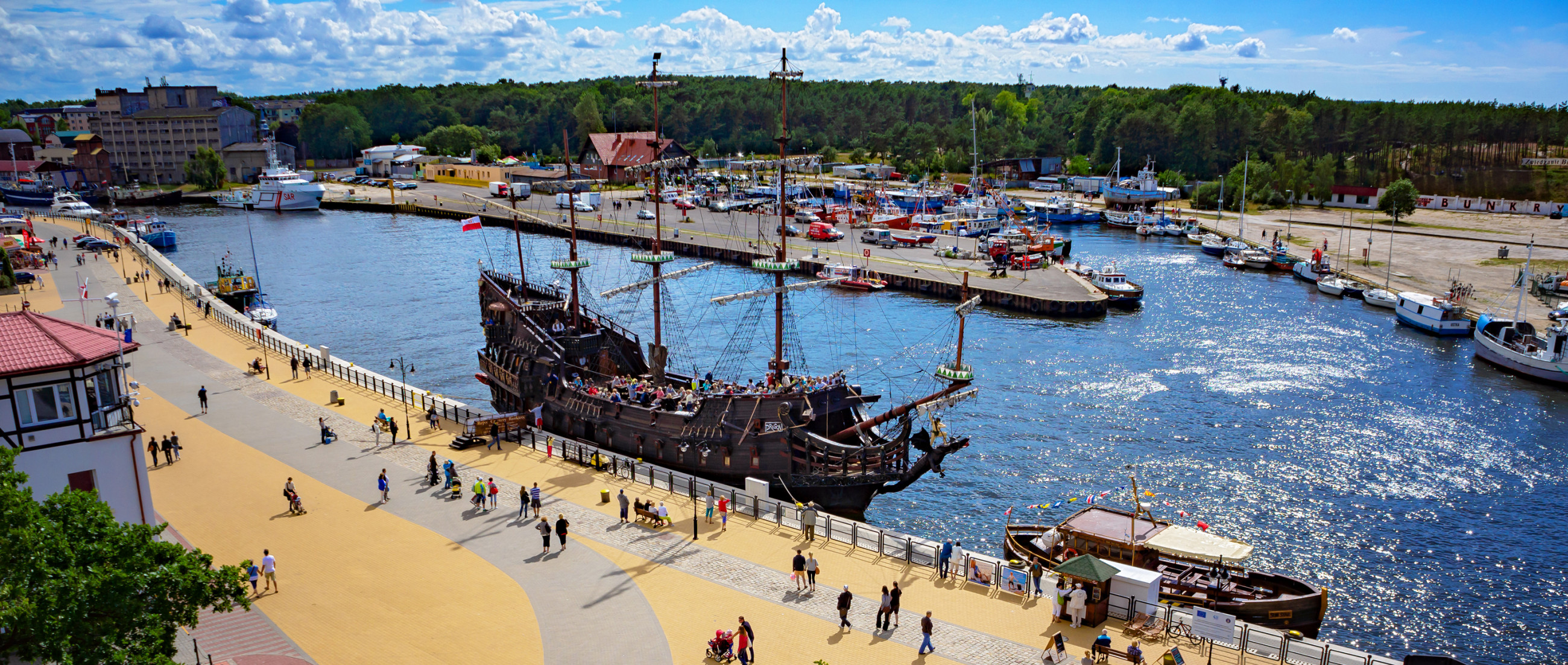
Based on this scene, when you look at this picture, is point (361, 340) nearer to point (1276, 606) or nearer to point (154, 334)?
point (154, 334)

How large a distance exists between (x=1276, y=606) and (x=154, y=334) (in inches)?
2470

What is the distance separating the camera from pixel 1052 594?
2523 cm

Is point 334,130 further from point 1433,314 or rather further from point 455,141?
point 1433,314

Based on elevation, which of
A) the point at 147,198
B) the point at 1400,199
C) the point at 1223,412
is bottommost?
the point at 1223,412

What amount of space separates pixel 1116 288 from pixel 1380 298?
20200mm

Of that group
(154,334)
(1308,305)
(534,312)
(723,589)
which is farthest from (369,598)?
(1308,305)

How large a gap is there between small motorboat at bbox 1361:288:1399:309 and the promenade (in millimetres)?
66125

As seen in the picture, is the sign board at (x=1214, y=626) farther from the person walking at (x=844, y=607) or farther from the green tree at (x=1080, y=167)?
the green tree at (x=1080, y=167)

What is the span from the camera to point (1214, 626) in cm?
2277

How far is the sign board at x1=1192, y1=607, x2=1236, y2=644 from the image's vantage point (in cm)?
2251

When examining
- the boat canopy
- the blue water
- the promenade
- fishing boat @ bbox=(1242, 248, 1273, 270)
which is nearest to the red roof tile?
the promenade

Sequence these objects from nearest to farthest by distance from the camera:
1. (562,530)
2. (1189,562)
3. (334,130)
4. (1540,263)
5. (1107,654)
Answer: (1107,654) < (562,530) < (1189,562) < (1540,263) < (334,130)

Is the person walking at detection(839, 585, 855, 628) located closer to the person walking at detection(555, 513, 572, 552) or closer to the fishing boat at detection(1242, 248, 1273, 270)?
the person walking at detection(555, 513, 572, 552)

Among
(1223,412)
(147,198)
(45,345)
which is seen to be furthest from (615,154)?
(45,345)
